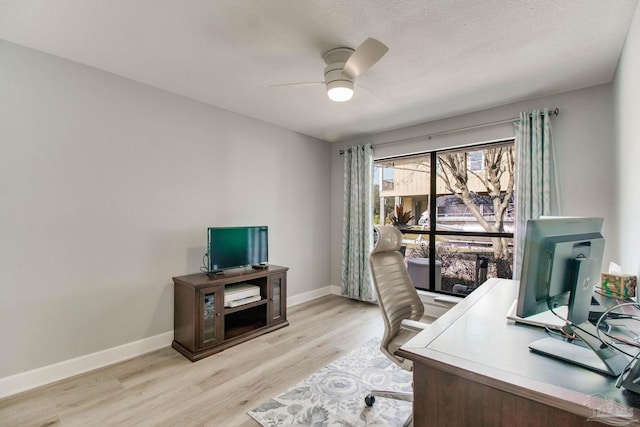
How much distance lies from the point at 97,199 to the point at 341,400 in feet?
8.28

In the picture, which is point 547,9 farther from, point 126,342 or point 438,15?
point 126,342

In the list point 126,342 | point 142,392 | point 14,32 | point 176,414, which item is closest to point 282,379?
point 176,414

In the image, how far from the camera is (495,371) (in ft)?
3.15

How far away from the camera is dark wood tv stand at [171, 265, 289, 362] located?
263cm

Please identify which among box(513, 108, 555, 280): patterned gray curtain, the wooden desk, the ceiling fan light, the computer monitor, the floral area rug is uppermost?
the ceiling fan light

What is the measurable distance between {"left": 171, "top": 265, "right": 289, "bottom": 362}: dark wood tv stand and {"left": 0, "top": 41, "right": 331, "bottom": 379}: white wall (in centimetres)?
23

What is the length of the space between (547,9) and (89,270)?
374 centimetres

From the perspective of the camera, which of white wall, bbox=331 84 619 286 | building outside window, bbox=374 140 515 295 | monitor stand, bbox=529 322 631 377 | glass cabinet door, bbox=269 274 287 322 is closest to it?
monitor stand, bbox=529 322 631 377

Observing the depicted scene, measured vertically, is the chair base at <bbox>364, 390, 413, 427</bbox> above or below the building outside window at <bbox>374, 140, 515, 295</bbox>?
below

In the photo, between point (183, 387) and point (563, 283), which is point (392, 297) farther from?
point (183, 387)

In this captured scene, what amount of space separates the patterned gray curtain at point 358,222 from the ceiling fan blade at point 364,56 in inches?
89.1

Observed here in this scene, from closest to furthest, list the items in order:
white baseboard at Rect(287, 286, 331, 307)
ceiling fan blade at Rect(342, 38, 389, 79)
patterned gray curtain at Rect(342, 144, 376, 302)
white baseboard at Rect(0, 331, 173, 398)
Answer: ceiling fan blade at Rect(342, 38, 389, 79) < white baseboard at Rect(0, 331, 173, 398) < white baseboard at Rect(287, 286, 331, 307) < patterned gray curtain at Rect(342, 144, 376, 302)

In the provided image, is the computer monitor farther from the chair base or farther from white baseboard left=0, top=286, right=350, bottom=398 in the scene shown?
white baseboard left=0, top=286, right=350, bottom=398

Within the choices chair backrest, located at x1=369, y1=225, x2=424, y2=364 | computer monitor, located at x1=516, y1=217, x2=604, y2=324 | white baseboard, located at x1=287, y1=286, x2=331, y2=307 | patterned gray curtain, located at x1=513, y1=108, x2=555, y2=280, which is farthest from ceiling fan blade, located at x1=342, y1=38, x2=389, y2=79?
white baseboard, located at x1=287, y1=286, x2=331, y2=307
